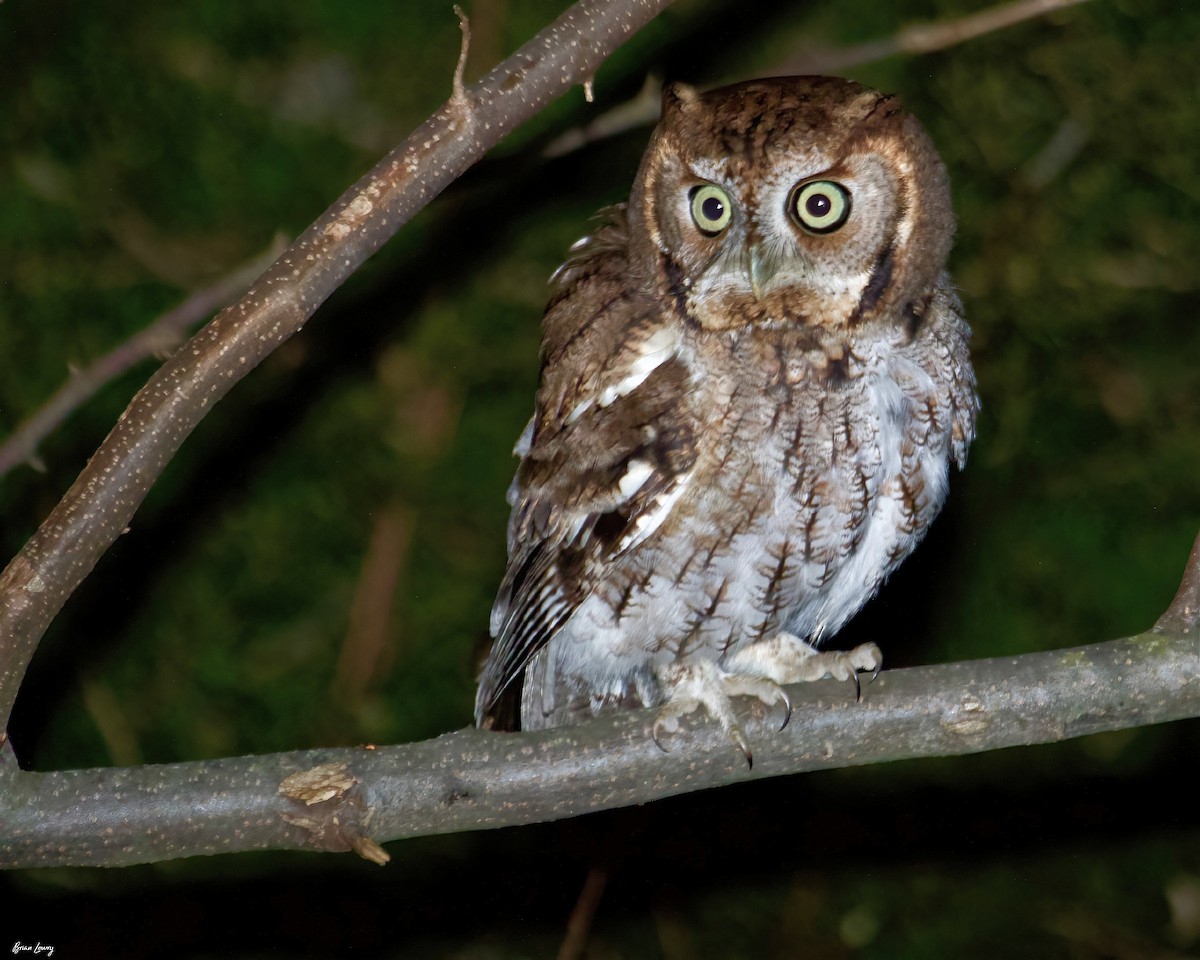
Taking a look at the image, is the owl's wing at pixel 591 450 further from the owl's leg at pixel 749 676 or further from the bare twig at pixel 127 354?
the bare twig at pixel 127 354

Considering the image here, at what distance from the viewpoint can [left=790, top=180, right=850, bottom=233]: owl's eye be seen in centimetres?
162

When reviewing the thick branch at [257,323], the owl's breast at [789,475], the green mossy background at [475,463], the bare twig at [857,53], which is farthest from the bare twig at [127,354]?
the owl's breast at [789,475]

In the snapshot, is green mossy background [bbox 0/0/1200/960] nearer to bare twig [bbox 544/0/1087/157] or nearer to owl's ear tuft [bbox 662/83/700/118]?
bare twig [bbox 544/0/1087/157]

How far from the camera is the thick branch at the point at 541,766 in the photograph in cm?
136

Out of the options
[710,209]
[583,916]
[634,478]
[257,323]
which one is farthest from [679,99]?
[583,916]

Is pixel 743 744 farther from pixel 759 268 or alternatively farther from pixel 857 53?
pixel 857 53

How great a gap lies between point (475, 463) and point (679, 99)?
1086 millimetres

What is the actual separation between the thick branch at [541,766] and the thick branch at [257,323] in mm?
159

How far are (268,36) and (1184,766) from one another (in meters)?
2.56

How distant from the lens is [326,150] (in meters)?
2.49

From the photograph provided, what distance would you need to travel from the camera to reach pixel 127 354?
93.7 inches

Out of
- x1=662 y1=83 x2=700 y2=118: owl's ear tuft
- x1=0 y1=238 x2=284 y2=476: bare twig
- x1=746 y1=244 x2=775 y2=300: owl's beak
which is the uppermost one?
x1=0 y1=238 x2=284 y2=476: bare twig

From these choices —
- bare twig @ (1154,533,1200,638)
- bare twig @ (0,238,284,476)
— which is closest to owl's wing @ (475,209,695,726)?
bare twig @ (1154,533,1200,638)

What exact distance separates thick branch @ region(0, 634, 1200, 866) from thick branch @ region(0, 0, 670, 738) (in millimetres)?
159
